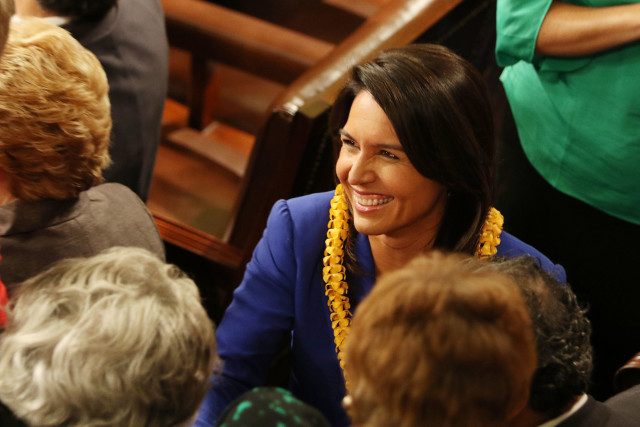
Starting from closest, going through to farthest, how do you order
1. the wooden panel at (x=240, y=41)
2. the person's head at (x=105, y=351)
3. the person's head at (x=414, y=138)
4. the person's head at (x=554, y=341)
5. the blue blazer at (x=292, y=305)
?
the person's head at (x=105, y=351) < the person's head at (x=554, y=341) < the person's head at (x=414, y=138) < the blue blazer at (x=292, y=305) < the wooden panel at (x=240, y=41)

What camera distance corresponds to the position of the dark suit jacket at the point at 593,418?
984 mm

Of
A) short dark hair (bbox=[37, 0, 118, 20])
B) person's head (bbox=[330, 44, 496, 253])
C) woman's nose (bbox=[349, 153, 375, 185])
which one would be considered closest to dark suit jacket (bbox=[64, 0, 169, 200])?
short dark hair (bbox=[37, 0, 118, 20])

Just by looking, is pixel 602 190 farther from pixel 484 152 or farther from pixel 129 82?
pixel 129 82

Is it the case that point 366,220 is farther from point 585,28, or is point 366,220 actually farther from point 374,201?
point 585,28

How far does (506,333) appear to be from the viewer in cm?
69

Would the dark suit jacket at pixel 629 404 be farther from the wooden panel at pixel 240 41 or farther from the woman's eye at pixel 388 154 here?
the wooden panel at pixel 240 41

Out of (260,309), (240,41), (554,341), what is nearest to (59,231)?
(260,309)

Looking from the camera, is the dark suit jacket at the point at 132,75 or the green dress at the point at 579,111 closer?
the green dress at the point at 579,111

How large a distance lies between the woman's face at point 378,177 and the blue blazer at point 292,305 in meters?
0.13

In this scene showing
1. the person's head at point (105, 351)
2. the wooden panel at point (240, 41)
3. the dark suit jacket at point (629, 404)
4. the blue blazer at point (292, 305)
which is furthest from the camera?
the wooden panel at point (240, 41)

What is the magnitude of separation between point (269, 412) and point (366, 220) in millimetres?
622

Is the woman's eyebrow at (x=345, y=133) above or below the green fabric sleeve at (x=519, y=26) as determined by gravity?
below

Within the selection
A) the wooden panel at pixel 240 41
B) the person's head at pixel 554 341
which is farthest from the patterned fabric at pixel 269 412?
the wooden panel at pixel 240 41

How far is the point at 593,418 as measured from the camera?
1.00 metres
